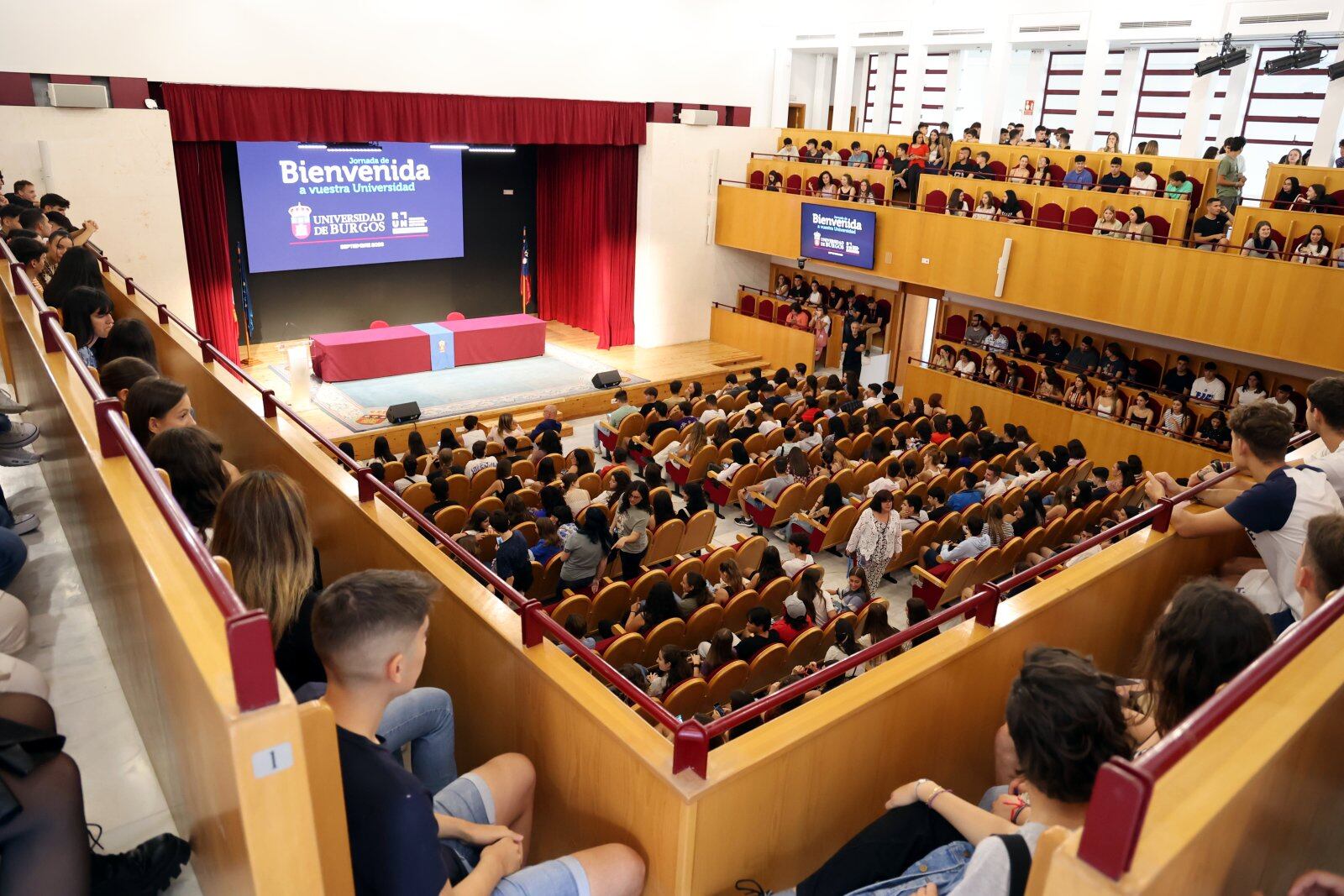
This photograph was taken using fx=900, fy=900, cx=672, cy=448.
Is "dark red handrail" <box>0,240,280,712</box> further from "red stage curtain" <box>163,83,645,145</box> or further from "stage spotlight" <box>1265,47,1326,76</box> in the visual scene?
"stage spotlight" <box>1265,47,1326,76</box>

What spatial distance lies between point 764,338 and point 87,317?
39.8 feet

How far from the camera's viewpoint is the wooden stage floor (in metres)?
13.9

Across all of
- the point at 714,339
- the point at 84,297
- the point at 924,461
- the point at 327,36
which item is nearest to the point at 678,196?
the point at 714,339

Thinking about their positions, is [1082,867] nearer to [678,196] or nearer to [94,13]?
[94,13]

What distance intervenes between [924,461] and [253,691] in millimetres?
8818

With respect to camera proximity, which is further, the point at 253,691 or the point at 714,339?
the point at 714,339

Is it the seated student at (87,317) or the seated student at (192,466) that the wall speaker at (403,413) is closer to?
the seated student at (87,317)

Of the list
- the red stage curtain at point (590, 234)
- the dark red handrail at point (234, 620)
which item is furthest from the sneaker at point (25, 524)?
the red stage curtain at point (590, 234)

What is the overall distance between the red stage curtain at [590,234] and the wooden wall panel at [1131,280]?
4707mm

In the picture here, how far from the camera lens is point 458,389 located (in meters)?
13.8

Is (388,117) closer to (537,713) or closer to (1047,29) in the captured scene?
(1047,29)

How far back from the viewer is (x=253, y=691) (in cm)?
180

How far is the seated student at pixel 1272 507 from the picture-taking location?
143 inches

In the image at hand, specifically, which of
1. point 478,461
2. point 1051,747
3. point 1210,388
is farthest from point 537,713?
point 1210,388
